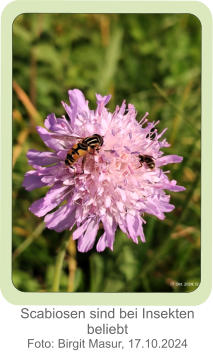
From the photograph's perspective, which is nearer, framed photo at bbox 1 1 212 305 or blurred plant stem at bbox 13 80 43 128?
framed photo at bbox 1 1 212 305

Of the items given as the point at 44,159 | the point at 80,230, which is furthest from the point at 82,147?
the point at 80,230

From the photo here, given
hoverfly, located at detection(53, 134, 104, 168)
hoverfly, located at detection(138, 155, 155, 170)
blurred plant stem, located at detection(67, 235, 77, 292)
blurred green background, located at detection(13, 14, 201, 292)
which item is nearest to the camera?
hoverfly, located at detection(53, 134, 104, 168)

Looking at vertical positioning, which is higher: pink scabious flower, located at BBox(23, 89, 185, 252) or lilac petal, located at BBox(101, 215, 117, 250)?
pink scabious flower, located at BBox(23, 89, 185, 252)

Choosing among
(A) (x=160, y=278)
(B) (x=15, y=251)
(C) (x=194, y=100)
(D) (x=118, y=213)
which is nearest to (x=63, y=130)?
(D) (x=118, y=213)

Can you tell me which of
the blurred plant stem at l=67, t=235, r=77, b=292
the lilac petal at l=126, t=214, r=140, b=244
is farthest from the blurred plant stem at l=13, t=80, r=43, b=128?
the lilac petal at l=126, t=214, r=140, b=244

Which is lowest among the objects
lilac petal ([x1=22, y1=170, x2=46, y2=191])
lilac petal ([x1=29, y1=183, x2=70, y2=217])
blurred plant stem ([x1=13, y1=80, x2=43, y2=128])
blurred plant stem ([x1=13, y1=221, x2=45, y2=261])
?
blurred plant stem ([x1=13, y1=221, x2=45, y2=261])

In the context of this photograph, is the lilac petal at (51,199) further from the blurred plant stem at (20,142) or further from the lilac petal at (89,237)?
the blurred plant stem at (20,142)

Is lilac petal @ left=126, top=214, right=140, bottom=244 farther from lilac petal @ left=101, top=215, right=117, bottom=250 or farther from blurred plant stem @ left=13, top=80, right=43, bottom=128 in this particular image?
blurred plant stem @ left=13, top=80, right=43, bottom=128

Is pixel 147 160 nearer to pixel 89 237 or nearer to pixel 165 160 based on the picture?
pixel 165 160
